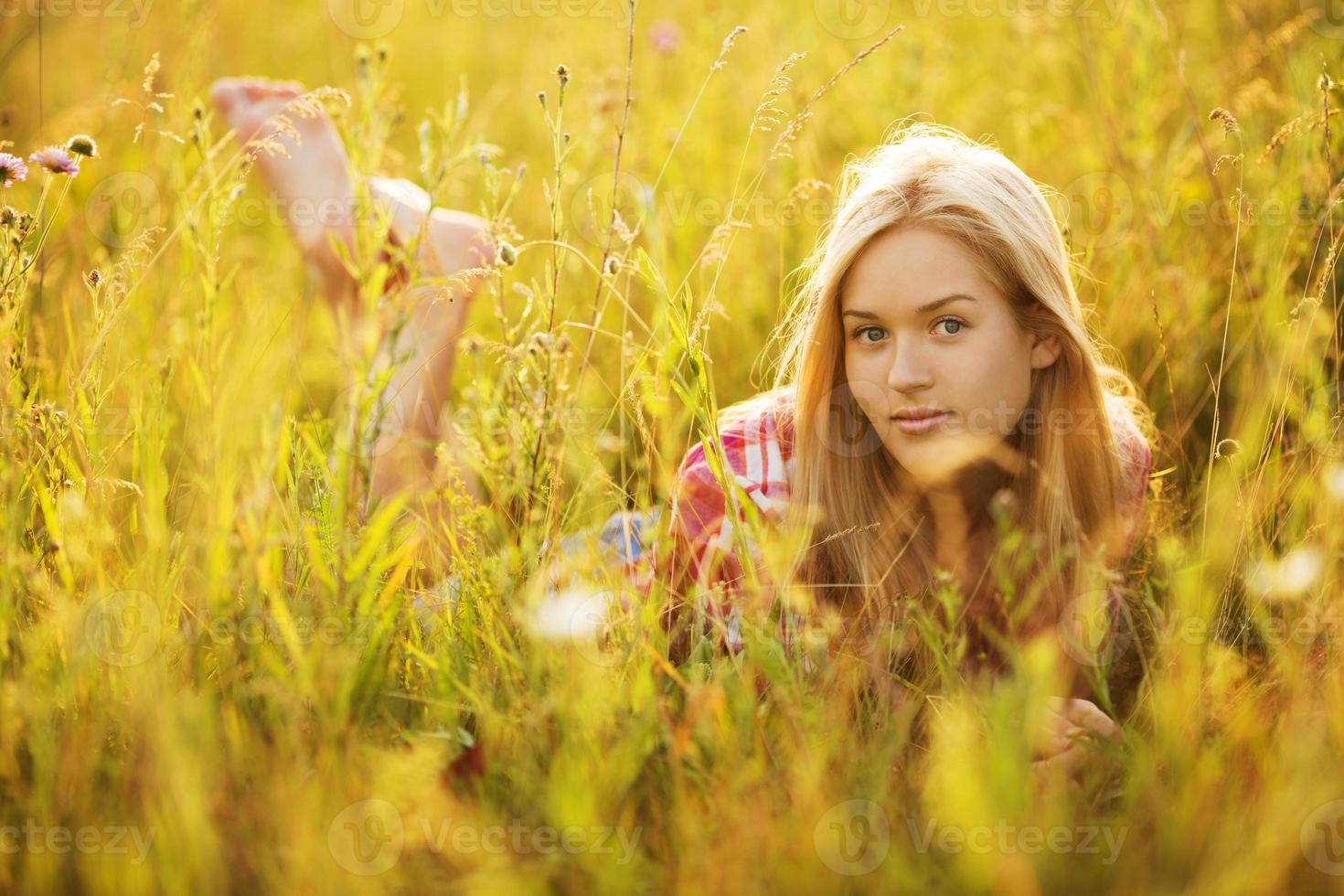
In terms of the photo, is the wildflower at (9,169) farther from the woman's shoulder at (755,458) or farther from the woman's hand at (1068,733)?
the woman's hand at (1068,733)

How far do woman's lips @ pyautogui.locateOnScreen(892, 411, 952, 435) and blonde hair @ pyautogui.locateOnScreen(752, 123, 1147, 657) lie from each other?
0.62 feet

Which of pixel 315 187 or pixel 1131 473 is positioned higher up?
pixel 315 187

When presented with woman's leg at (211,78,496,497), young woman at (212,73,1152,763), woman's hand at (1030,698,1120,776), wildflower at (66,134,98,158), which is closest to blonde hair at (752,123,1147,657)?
young woman at (212,73,1152,763)

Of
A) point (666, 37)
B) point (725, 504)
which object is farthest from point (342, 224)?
point (725, 504)

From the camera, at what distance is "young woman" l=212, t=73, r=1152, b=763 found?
1.71m

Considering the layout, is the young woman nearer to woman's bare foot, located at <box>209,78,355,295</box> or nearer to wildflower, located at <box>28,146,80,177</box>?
wildflower, located at <box>28,146,80,177</box>

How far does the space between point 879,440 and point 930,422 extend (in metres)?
0.24

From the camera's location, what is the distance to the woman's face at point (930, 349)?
5.57ft

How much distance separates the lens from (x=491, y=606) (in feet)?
4.65

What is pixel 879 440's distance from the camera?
1.95 metres

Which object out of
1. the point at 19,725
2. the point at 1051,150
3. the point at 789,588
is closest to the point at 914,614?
the point at 789,588

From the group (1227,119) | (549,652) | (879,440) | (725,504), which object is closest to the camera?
(549,652)

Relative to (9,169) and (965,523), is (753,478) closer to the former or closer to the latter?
(965,523)

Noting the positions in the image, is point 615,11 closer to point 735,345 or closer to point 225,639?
point 735,345
